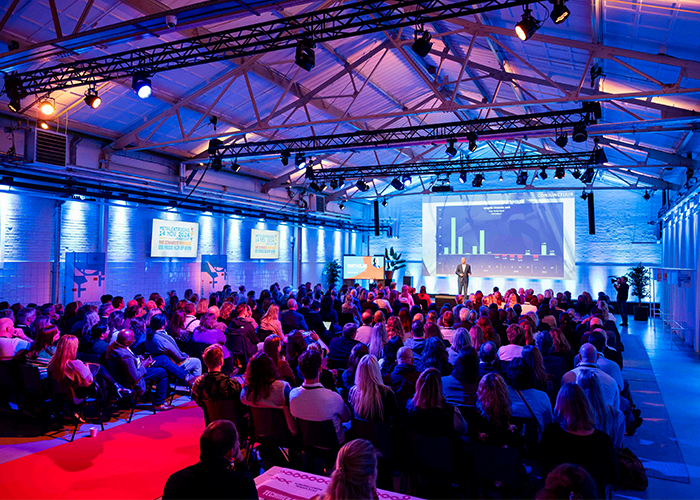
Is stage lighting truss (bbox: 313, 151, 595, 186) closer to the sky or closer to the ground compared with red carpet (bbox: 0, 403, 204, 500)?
closer to the sky

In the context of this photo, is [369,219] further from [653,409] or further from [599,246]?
[653,409]

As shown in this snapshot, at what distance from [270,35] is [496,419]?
5150 millimetres

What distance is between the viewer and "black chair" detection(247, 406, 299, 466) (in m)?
3.64

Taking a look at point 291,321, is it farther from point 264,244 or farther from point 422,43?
point 264,244

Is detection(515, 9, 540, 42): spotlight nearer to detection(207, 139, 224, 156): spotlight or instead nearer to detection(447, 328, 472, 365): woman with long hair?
detection(447, 328, 472, 365): woman with long hair

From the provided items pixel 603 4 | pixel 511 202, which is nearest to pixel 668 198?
pixel 511 202

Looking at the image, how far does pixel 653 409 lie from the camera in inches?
235

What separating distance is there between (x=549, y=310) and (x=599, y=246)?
35.0 ft

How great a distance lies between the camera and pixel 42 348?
539 cm

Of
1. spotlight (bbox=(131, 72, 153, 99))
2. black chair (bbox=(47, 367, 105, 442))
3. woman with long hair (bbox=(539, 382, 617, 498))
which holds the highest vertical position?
spotlight (bbox=(131, 72, 153, 99))

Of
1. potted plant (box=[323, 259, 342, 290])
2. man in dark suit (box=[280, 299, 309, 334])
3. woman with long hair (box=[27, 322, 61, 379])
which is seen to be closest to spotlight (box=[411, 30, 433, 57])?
man in dark suit (box=[280, 299, 309, 334])

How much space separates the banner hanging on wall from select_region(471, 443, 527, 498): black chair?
38.7ft

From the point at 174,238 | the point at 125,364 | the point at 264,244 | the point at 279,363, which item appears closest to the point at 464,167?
the point at 264,244

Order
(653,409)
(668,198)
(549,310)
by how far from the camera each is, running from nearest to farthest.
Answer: (653,409), (549,310), (668,198)
